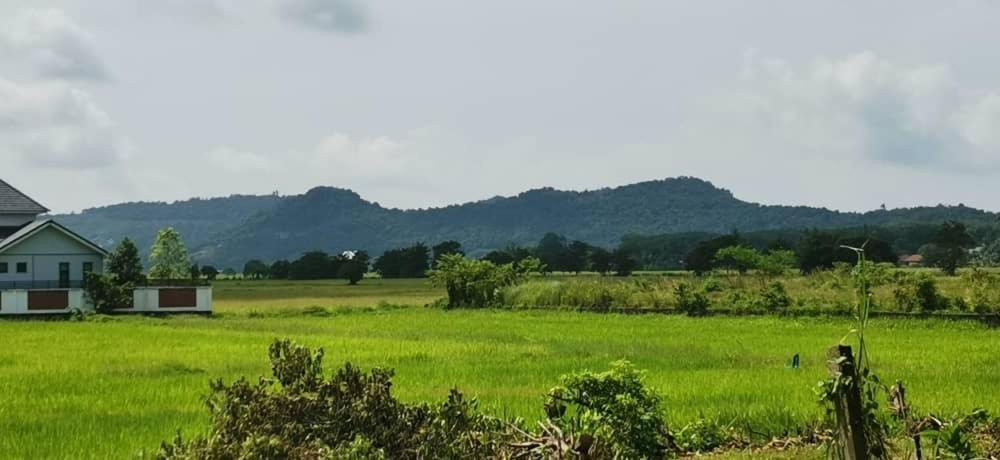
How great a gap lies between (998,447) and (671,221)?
561ft

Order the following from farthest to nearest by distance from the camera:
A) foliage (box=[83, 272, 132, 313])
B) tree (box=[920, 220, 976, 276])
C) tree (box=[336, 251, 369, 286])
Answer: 1. tree (box=[336, 251, 369, 286])
2. tree (box=[920, 220, 976, 276])
3. foliage (box=[83, 272, 132, 313])

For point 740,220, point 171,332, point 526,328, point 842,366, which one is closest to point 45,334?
point 171,332

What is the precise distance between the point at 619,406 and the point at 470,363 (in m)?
9.03

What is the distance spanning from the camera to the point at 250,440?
3697 millimetres

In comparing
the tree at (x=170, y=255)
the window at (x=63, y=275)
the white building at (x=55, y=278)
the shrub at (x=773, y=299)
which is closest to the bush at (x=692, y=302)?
the shrub at (x=773, y=299)

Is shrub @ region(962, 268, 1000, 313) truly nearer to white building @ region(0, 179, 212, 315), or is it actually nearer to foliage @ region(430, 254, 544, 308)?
foliage @ region(430, 254, 544, 308)

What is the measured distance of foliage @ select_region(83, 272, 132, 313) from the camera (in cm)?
3278

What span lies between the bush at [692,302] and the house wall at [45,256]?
21827mm

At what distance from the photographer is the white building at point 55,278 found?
3169cm

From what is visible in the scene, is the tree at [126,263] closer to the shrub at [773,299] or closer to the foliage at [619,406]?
the shrub at [773,299]

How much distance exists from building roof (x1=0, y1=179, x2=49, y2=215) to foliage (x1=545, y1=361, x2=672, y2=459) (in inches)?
1565

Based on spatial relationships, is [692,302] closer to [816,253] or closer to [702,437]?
[702,437]

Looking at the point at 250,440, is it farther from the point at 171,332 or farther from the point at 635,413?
the point at 171,332

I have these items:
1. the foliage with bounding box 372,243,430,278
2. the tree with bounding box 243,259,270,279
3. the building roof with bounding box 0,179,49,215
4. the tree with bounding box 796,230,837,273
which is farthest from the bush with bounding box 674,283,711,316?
the tree with bounding box 243,259,270,279
